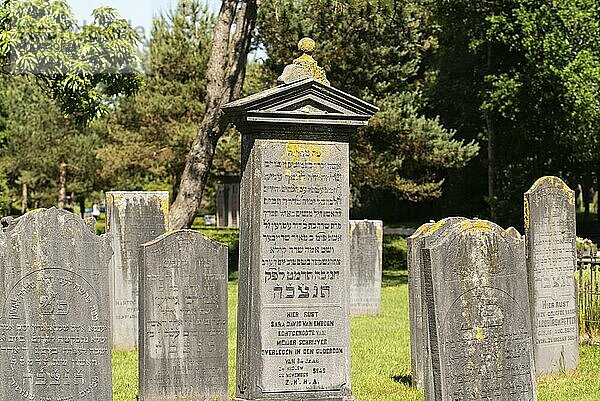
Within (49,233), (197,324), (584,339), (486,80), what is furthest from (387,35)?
(49,233)

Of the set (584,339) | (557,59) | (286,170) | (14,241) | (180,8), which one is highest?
(180,8)

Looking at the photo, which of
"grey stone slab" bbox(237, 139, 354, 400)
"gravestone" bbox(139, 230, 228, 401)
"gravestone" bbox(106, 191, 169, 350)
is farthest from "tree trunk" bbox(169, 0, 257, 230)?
"grey stone slab" bbox(237, 139, 354, 400)

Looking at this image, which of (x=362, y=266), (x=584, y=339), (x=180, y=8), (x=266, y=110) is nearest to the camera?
(x=266, y=110)

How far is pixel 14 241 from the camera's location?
8.70m

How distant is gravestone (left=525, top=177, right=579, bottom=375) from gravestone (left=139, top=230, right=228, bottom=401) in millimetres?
3898

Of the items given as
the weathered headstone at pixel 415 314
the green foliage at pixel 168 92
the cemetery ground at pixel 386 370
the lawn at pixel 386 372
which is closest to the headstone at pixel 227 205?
the green foliage at pixel 168 92

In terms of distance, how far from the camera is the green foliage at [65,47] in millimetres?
18484

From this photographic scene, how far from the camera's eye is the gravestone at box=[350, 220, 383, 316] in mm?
20234

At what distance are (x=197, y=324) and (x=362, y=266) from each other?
948 cm

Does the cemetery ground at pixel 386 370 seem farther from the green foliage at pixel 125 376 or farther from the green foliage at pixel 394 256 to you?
the green foliage at pixel 394 256

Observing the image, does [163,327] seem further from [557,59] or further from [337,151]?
[557,59]

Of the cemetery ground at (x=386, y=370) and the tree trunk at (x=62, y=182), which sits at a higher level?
Result: the tree trunk at (x=62, y=182)

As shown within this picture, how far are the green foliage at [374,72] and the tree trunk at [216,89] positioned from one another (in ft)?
29.7

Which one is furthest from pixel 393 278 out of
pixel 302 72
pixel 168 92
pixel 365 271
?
pixel 302 72
